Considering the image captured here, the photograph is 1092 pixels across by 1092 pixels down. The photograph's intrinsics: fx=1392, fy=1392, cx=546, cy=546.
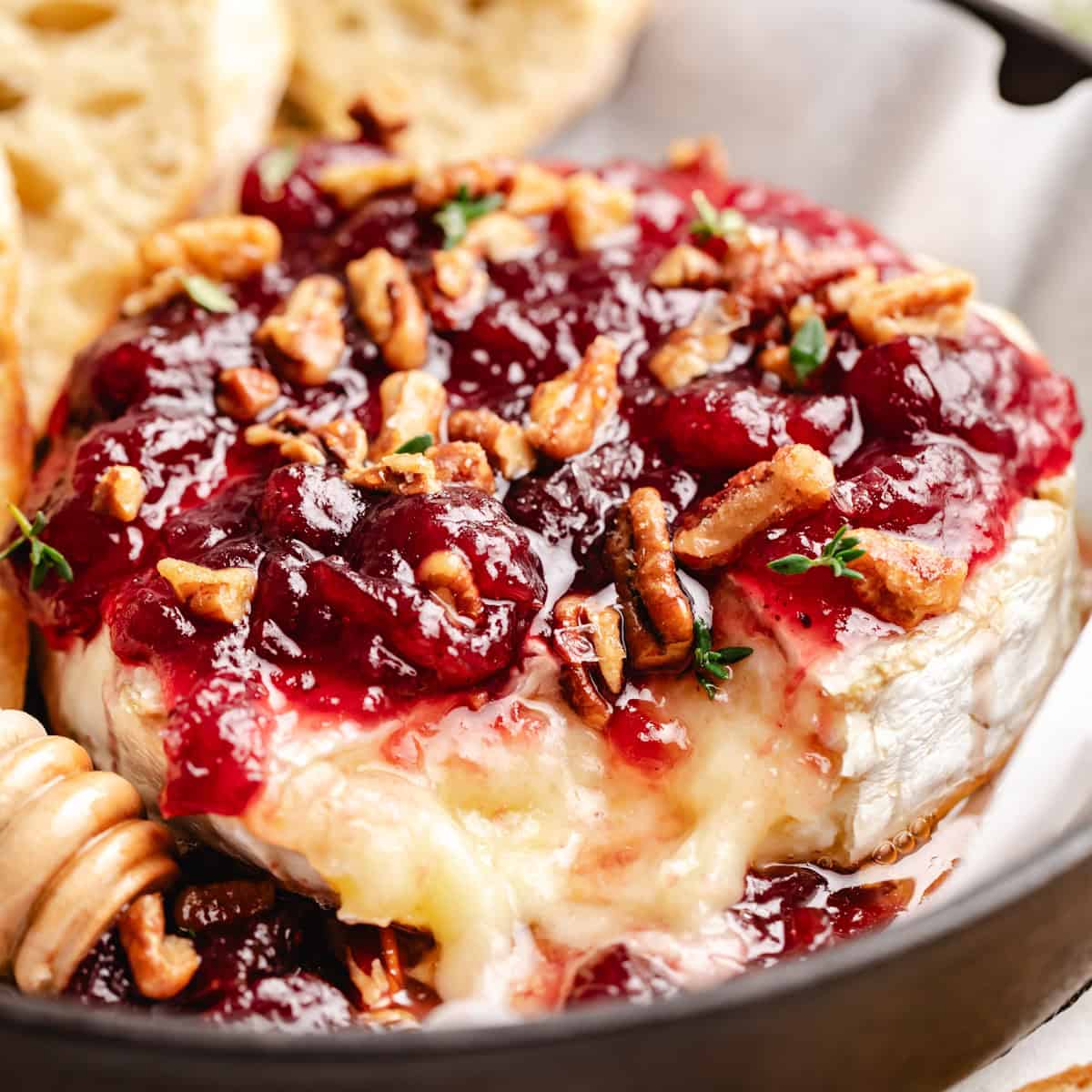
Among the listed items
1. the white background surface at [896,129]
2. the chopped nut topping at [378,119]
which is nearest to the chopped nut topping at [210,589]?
the chopped nut topping at [378,119]

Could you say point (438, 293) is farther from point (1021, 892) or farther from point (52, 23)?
point (1021, 892)

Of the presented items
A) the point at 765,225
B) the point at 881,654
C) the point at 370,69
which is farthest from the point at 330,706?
the point at 370,69

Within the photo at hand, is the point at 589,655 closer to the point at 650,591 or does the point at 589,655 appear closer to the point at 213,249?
the point at 650,591

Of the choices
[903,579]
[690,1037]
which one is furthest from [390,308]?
[690,1037]

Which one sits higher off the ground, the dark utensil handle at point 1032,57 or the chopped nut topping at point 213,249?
the dark utensil handle at point 1032,57

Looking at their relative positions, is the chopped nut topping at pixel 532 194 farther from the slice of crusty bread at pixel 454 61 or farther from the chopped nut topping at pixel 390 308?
the slice of crusty bread at pixel 454 61
